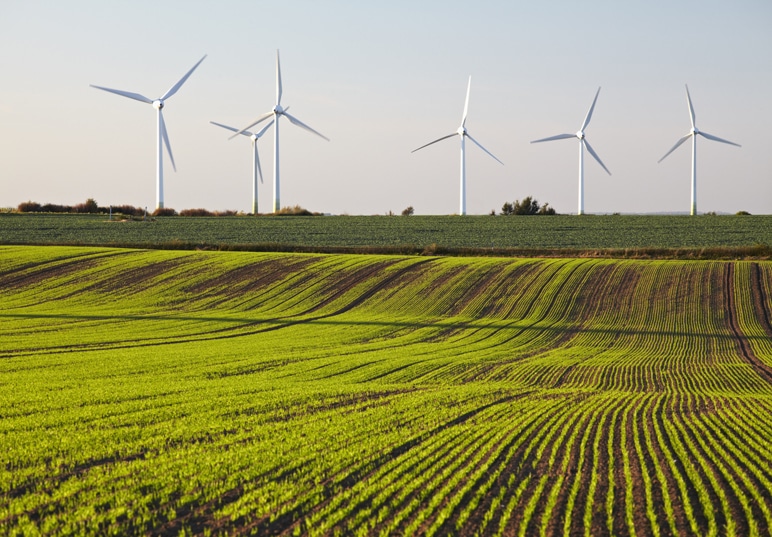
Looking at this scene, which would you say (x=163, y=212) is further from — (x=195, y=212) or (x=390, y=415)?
(x=390, y=415)

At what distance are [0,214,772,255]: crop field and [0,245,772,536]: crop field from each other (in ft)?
78.1

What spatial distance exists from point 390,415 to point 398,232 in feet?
227

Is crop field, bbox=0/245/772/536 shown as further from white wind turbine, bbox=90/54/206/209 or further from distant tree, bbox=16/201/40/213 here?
distant tree, bbox=16/201/40/213

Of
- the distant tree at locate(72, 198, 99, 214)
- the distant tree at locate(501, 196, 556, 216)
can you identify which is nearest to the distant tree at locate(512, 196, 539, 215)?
the distant tree at locate(501, 196, 556, 216)

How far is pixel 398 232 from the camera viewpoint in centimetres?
8706

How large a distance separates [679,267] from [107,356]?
41.6 metres

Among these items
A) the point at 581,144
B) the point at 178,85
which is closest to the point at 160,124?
the point at 178,85

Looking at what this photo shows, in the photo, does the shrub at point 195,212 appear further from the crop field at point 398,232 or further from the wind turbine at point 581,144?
the wind turbine at point 581,144

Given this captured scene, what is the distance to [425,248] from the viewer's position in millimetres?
69250

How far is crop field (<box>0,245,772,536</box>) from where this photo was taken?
37.0ft

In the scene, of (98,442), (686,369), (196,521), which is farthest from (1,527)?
(686,369)

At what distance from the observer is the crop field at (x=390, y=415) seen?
1127cm

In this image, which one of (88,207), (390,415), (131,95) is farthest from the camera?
(88,207)

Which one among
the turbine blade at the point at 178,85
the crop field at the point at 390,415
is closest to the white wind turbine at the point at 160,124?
the turbine blade at the point at 178,85
